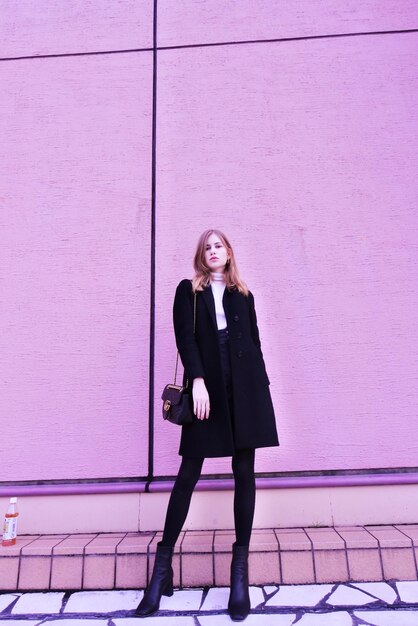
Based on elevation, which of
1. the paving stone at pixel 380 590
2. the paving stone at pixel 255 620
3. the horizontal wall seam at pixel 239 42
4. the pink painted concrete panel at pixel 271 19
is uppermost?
the pink painted concrete panel at pixel 271 19

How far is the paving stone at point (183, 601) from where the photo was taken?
6.08ft

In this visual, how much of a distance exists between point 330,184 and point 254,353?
1.51 metres

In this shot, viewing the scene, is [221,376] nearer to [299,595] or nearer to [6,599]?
[299,595]

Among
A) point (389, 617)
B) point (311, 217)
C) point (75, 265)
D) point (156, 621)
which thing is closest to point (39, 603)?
point (156, 621)

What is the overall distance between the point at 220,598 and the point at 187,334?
1289 mm

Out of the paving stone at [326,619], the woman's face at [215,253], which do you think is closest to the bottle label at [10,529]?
the paving stone at [326,619]

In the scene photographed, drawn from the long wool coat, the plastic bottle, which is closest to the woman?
the long wool coat

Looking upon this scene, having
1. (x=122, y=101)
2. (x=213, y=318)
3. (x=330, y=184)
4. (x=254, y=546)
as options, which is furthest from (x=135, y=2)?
(x=254, y=546)

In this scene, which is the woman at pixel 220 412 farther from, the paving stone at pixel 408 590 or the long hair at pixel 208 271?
the paving stone at pixel 408 590

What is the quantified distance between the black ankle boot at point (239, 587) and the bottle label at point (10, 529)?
51.2 inches

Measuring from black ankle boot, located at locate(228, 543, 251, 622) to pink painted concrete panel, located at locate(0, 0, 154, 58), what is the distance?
3.43 m

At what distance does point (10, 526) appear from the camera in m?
2.28

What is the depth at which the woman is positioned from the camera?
184cm

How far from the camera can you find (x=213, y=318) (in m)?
2.00
